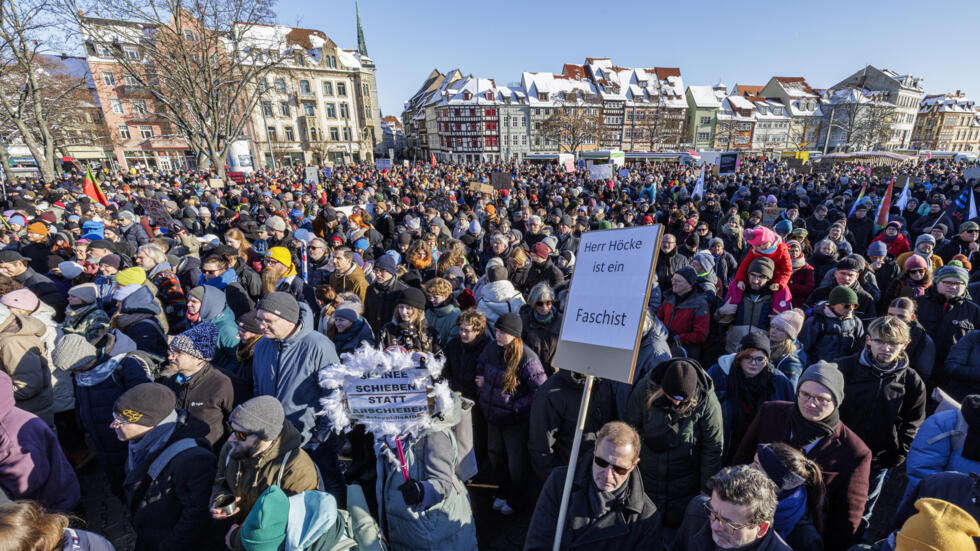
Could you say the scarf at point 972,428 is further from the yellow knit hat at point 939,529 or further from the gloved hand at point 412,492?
the gloved hand at point 412,492

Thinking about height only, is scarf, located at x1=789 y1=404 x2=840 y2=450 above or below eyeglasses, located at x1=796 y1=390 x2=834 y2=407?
below

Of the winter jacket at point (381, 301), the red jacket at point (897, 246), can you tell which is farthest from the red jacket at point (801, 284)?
the winter jacket at point (381, 301)

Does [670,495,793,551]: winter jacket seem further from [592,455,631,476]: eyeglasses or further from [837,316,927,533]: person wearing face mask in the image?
[837,316,927,533]: person wearing face mask

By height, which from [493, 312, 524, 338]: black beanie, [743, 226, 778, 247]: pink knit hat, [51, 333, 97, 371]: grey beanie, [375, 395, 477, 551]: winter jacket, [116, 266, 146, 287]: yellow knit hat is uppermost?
[743, 226, 778, 247]: pink knit hat

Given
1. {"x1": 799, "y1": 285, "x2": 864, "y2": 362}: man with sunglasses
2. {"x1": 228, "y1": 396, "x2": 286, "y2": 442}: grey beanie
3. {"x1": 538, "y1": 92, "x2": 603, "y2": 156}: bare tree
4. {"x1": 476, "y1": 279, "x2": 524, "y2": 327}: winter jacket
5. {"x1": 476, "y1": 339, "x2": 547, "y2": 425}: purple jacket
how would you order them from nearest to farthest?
{"x1": 228, "y1": 396, "x2": 286, "y2": 442}: grey beanie < {"x1": 476, "y1": 339, "x2": 547, "y2": 425}: purple jacket < {"x1": 799, "y1": 285, "x2": 864, "y2": 362}: man with sunglasses < {"x1": 476, "y1": 279, "x2": 524, "y2": 327}: winter jacket < {"x1": 538, "y1": 92, "x2": 603, "y2": 156}: bare tree

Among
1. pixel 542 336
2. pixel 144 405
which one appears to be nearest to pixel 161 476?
pixel 144 405

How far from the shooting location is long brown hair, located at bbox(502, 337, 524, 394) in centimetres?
310

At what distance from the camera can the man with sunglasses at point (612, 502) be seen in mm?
1911

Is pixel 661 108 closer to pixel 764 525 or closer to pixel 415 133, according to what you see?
pixel 415 133

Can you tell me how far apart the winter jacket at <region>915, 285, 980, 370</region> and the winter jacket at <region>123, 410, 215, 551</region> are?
5.69 metres

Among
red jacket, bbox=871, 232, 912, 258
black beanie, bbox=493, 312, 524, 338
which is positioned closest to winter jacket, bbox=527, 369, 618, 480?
black beanie, bbox=493, 312, 524, 338

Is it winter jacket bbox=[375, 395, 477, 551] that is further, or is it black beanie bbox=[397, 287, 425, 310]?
black beanie bbox=[397, 287, 425, 310]

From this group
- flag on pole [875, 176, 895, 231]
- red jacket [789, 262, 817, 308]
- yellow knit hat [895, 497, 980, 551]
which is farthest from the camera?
flag on pole [875, 176, 895, 231]

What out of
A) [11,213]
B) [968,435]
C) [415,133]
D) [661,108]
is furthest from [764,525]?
[415,133]
